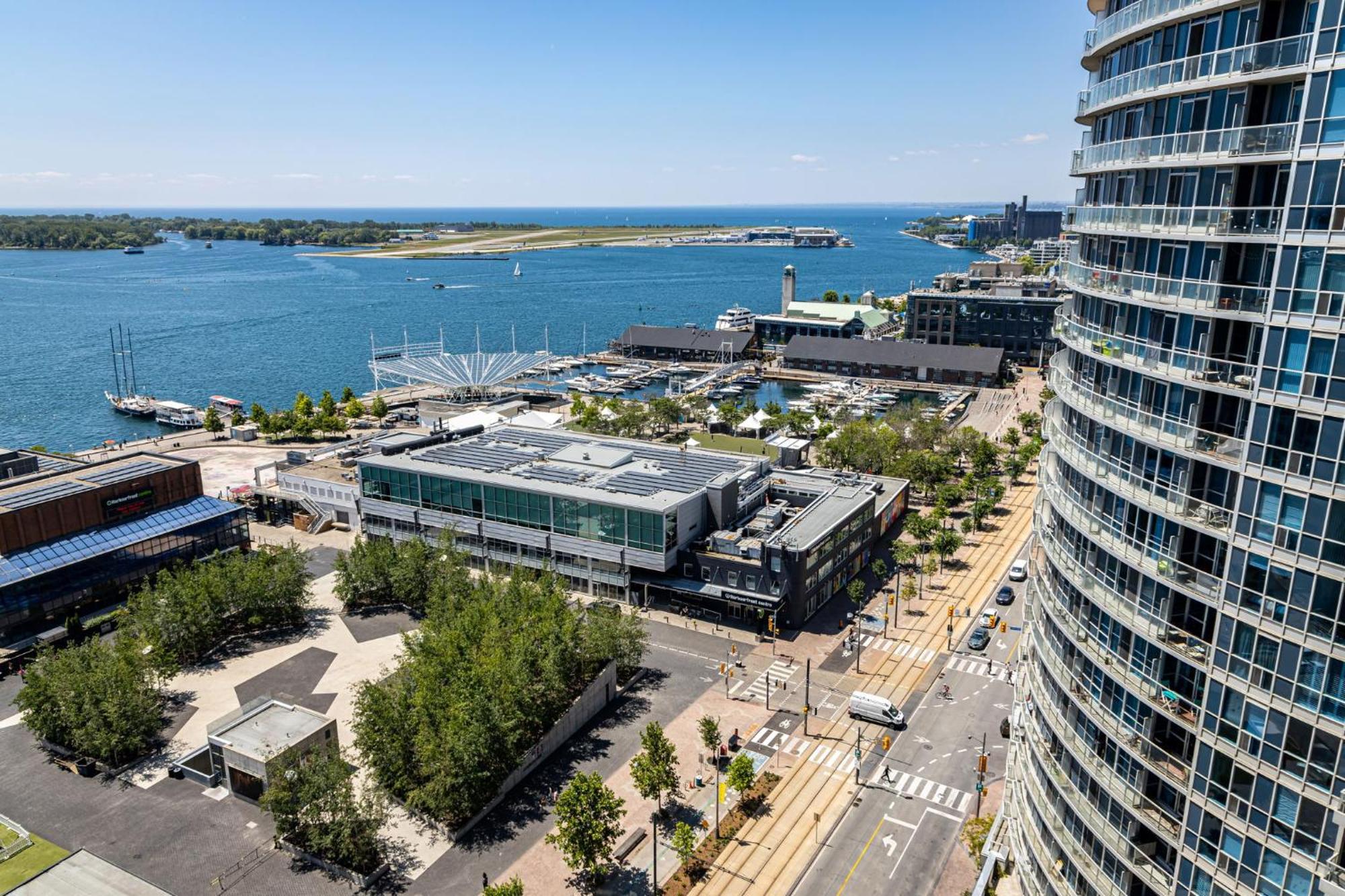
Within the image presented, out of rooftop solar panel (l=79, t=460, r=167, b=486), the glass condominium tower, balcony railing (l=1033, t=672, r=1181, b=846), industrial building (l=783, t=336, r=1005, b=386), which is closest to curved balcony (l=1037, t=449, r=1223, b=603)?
the glass condominium tower

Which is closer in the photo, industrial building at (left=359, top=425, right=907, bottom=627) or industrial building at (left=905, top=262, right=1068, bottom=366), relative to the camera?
industrial building at (left=359, top=425, right=907, bottom=627)

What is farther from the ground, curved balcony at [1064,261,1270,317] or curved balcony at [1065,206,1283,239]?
curved balcony at [1065,206,1283,239]

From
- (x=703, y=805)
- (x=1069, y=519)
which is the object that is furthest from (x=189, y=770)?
(x=1069, y=519)

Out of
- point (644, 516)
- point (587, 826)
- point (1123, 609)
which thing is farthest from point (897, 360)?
point (1123, 609)

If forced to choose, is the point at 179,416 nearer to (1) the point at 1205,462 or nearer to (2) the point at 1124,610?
(2) the point at 1124,610

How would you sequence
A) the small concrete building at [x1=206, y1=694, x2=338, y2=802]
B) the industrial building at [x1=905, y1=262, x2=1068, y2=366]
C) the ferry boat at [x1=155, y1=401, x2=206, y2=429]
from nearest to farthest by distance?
the small concrete building at [x1=206, y1=694, x2=338, y2=802]
the ferry boat at [x1=155, y1=401, x2=206, y2=429]
the industrial building at [x1=905, y1=262, x2=1068, y2=366]

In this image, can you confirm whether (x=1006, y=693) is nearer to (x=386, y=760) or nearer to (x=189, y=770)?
(x=386, y=760)

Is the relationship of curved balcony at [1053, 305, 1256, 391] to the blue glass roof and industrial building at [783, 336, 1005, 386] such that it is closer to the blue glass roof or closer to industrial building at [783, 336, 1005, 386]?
the blue glass roof
